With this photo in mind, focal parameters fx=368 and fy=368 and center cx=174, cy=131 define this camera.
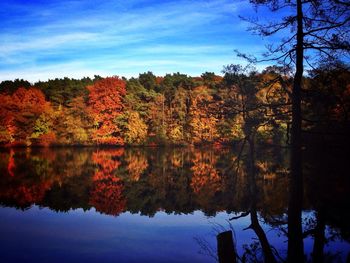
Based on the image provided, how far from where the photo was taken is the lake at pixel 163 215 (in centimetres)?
1010

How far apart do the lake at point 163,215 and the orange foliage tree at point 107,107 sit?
32.2 meters

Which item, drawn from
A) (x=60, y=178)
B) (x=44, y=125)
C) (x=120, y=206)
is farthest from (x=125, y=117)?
(x=120, y=206)

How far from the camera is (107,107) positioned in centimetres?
6003

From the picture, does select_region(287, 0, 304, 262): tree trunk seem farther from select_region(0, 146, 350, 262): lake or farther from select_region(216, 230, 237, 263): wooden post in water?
select_region(216, 230, 237, 263): wooden post in water

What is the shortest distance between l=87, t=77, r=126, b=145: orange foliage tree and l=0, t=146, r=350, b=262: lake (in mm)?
32245

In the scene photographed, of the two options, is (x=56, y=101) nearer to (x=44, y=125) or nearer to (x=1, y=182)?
(x=44, y=125)

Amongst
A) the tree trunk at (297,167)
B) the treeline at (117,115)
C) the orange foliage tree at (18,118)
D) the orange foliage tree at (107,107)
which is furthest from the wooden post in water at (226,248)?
the orange foliage tree at (18,118)

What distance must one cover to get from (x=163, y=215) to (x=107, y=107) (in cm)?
4672

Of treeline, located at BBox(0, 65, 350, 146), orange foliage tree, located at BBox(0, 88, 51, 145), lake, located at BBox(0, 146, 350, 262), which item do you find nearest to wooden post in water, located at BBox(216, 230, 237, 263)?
lake, located at BBox(0, 146, 350, 262)

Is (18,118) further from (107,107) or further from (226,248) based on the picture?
(226,248)

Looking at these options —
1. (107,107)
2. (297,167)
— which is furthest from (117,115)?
(297,167)

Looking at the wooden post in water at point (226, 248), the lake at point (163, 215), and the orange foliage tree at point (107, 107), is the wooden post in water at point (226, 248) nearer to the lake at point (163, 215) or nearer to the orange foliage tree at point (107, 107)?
the lake at point (163, 215)

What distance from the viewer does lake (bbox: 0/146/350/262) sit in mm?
10102

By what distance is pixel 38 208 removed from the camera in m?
16.2
